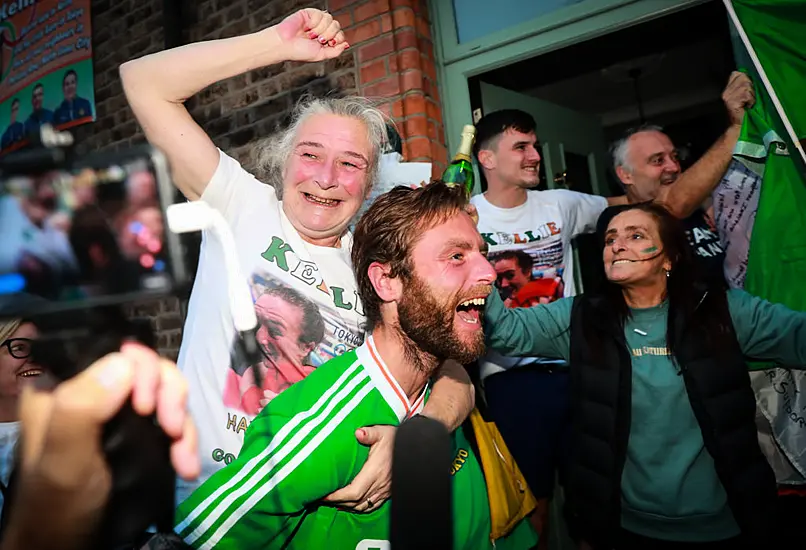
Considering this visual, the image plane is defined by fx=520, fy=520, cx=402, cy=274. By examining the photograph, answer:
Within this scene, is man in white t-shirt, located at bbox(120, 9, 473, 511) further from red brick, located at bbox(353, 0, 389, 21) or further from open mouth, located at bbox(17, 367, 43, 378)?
red brick, located at bbox(353, 0, 389, 21)

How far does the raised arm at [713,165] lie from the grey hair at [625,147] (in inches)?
8.0

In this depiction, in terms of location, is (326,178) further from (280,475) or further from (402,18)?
(402,18)

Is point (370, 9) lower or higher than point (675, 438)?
higher

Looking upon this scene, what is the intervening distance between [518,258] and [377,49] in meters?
0.92

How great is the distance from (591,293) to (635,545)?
2.39 ft

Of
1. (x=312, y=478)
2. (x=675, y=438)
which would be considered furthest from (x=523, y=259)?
(x=312, y=478)

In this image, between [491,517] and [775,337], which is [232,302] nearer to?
[491,517]

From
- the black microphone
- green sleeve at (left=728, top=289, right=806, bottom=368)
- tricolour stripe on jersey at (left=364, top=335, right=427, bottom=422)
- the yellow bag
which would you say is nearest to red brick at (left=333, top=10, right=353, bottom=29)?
tricolour stripe on jersey at (left=364, top=335, right=427, bottom=422)

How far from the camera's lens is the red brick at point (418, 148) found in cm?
185

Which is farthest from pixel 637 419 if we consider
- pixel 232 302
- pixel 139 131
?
pixel 139 131

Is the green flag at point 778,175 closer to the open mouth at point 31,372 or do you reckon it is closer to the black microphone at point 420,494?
the black microphone at point 420,494

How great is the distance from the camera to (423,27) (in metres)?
2.00

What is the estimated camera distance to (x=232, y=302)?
3.75 ft

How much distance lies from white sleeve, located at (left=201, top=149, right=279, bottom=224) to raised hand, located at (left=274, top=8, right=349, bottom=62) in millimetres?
295
